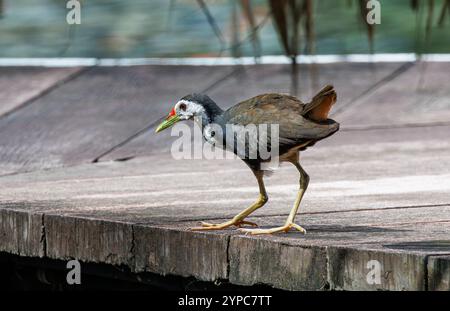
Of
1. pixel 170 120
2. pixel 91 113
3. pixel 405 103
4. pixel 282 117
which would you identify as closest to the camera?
pixel 282 117

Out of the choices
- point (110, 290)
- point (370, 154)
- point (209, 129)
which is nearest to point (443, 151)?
point (370, 154)

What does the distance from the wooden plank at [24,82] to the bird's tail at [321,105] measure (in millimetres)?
5390

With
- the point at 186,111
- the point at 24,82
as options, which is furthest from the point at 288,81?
the point at 186,111

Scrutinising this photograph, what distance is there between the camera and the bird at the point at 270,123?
386 centimetres

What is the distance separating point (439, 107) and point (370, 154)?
5.98 feet

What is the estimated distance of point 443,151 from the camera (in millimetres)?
7418

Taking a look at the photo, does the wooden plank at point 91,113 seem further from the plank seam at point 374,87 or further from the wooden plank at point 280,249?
the wooden plank at point 280,249

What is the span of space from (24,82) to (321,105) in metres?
6.17

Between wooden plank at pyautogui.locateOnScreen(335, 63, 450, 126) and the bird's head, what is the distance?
4.51 meters

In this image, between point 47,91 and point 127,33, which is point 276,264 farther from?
point 127,33

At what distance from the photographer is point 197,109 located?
13.7ft

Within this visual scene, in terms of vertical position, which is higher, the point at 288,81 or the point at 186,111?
the point at 288,81
